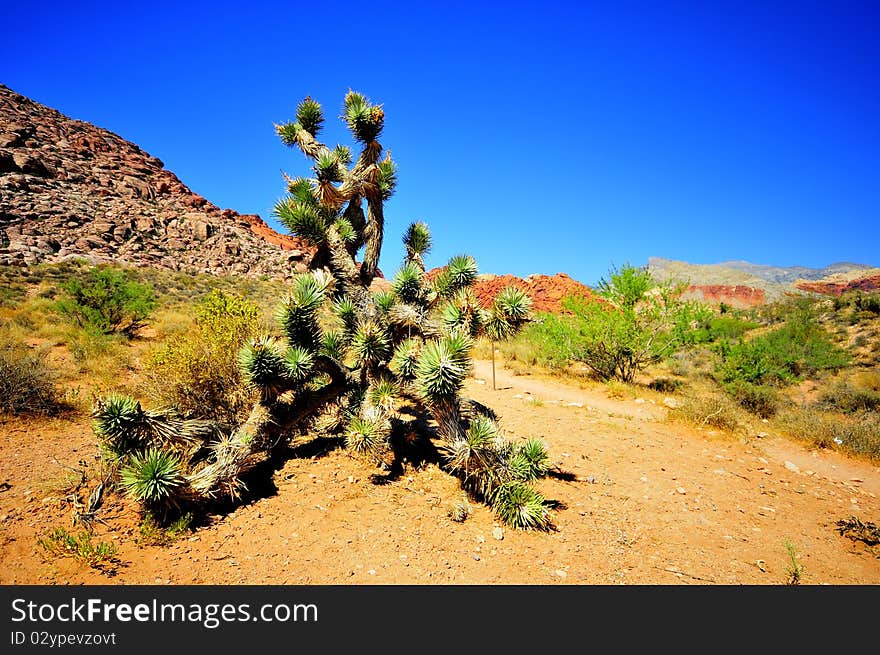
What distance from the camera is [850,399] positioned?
1002 cm

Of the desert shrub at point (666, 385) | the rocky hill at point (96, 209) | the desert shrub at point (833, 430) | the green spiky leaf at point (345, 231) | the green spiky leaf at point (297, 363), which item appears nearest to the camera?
the green spiky leaf at point (297, 363)

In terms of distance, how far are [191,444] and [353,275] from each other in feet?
9.01

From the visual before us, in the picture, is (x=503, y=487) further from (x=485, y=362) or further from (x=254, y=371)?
(x=485, y=362)

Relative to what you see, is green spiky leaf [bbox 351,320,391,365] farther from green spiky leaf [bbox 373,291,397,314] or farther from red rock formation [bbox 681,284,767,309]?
red rock formation [bbox 681,284,767,309]

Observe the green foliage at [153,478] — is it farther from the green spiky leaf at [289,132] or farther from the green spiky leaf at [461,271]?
the green spiky leaf at [289,132]

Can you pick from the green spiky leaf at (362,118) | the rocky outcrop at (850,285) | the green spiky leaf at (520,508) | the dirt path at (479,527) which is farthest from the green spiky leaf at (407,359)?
the rocky outcrop at (850,285)

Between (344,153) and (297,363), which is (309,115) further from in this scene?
(297,363)

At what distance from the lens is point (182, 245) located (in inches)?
1458

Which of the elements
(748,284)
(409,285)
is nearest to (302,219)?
(409,285)

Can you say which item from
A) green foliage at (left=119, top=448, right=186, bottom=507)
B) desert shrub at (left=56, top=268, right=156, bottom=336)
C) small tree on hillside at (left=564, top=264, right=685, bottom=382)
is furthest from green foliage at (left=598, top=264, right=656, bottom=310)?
desert shrub at (left=56, top=268, right=156, bottom=336)

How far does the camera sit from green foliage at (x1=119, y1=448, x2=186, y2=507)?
3438mm

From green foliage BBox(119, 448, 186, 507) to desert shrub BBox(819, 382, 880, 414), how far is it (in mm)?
13458

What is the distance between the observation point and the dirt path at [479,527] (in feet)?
11.0

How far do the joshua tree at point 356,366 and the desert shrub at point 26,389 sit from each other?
11.4ft
